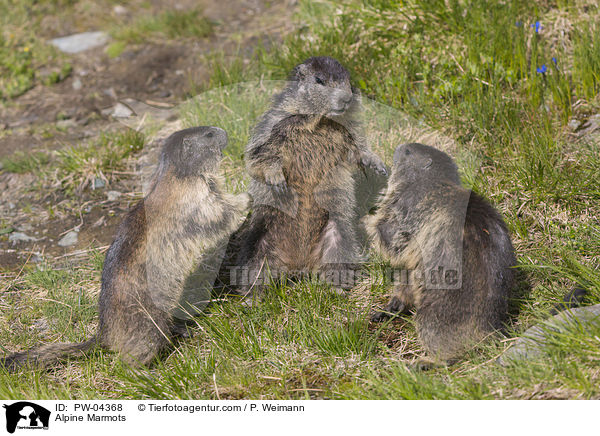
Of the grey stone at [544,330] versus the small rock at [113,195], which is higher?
the grey stone at [544,330]

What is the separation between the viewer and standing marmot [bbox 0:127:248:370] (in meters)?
4.01

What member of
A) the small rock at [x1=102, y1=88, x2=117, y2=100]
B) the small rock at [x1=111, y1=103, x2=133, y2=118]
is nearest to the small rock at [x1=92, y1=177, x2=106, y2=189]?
the small rock at [x1=111, y1=103, x2=133, y2=118]

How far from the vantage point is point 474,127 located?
17.1ft

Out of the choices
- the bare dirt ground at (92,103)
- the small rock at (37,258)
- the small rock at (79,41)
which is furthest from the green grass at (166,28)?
the small rock at (37,258)

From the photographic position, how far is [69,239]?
5.60m

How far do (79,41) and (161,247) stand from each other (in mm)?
5944

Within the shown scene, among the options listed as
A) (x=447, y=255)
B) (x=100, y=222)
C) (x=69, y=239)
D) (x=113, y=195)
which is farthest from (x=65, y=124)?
(x=447, y=255)

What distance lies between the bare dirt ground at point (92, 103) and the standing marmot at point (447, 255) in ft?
9.81

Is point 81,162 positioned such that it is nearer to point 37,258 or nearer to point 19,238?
point 19,238

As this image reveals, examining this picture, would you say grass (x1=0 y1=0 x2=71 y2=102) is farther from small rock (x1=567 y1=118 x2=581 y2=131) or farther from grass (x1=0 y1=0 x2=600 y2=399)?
small rock (x1=567 y1=118 x2=581 y2=131)

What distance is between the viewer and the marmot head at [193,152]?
173 inches

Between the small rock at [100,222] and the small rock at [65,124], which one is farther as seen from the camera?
the small rock at [65,124]

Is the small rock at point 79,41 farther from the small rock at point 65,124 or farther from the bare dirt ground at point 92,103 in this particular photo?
the small rock at point 65,124

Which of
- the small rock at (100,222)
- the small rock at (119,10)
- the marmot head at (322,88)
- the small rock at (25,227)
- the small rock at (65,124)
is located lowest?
the small rock at (25,227)
